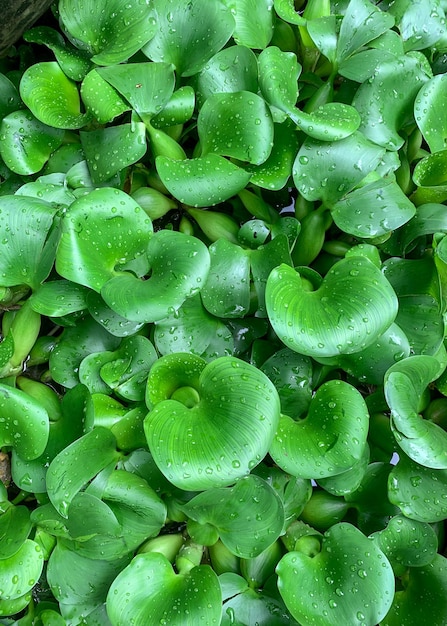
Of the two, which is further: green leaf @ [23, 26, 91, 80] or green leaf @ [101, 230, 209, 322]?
green leaf @ [23, 26, 91, 80]

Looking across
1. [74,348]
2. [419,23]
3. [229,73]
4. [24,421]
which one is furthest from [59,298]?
[419,23]

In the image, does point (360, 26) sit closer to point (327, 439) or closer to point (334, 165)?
point (334, 165)

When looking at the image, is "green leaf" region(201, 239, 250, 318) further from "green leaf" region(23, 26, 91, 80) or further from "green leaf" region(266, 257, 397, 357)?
"green leaf" region(23, 26, 91, 80)

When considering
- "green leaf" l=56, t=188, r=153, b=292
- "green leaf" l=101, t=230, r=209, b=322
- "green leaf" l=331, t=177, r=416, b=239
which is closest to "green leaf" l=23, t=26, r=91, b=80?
"green leaf" l=56, t=188, r=153, b=292

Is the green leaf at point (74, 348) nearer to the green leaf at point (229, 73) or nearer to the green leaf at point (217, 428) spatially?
the green leaf at point (217, 428)

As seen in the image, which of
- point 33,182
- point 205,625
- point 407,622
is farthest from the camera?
point 33,182

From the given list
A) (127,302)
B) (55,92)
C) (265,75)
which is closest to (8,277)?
A: (127,302)

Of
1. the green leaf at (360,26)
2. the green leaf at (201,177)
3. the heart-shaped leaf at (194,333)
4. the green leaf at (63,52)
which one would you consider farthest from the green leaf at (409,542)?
the green leaf at (63,52)

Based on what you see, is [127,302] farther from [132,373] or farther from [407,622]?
[407,622]
